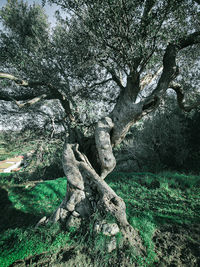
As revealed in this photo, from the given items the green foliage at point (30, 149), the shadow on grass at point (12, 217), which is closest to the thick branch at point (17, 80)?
the green foliage at point (30, 149)

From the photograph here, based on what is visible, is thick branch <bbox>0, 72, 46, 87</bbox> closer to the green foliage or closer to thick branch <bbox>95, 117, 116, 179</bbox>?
the green foliage

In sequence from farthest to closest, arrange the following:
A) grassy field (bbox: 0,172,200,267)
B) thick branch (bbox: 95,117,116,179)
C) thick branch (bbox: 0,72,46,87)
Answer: thick branch (bbox: 95,117,116,179) → thick branch (bbox: 0,72,46,87) → grassy field (bbox: 0,172,200,267)

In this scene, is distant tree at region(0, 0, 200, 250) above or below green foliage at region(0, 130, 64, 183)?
above

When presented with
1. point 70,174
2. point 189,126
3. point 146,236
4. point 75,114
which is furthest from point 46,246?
point 189,126

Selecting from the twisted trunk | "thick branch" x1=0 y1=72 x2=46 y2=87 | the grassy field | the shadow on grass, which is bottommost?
the shadow on grass

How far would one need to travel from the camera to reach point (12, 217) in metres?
5.86

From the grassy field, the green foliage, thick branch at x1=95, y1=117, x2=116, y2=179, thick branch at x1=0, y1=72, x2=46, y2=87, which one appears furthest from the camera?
the green foliage

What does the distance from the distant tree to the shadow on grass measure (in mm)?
2472

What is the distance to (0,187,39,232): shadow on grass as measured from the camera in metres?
4.98

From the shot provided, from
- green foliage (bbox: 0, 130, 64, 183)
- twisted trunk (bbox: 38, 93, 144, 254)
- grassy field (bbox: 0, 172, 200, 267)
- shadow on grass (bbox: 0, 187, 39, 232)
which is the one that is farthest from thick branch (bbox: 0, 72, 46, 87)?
shadow on grass (bbox: 0, 187, 39, 232)

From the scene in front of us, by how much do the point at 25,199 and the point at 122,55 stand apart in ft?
32.3

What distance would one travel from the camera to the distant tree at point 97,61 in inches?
149

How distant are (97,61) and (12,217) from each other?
27.9 ft

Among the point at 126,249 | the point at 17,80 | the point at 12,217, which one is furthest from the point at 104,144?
the point at 12,217
